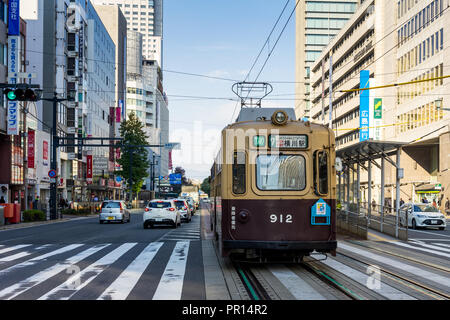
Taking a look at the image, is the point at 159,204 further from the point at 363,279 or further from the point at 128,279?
the point at 363,279

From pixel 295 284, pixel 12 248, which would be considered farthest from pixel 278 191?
pixel 12 248

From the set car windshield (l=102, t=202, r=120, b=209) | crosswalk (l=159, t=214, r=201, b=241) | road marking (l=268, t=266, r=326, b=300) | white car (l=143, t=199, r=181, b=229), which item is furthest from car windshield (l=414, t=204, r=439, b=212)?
road marking (l=268, t=266, r=326, b=300)

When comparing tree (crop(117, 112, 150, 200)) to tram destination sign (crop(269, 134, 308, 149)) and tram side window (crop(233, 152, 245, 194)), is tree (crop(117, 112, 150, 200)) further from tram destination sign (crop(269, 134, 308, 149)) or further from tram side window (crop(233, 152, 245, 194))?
tram destination sign (crop(269, 134, 308, 149))

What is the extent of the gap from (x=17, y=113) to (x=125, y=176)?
35.6 m

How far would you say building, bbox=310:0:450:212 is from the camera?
4919cm

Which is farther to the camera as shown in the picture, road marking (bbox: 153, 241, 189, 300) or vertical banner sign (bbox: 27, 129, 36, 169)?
vertical banner sign (bbox: 27, 129, 36, 169)

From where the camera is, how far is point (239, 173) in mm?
10305

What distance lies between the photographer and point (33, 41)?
5291cm

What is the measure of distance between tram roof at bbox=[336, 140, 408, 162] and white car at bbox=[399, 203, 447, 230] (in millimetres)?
6606

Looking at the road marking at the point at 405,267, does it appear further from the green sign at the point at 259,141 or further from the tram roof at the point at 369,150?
the tram roof at the point at 369,150

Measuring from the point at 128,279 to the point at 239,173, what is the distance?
288cm

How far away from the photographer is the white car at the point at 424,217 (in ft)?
89.9
